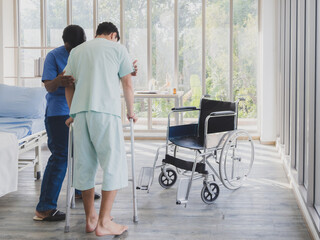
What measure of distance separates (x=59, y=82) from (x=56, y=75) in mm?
289

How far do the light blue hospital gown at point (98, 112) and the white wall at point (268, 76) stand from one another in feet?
13.2

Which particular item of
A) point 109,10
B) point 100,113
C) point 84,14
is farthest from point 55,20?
point 100,113

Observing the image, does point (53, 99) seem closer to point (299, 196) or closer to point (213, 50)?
point (299, 196)

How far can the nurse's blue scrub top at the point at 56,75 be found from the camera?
127 inches

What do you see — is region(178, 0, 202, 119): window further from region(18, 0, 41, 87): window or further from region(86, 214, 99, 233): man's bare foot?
region(86, 214, 99, 233): man's bare foot

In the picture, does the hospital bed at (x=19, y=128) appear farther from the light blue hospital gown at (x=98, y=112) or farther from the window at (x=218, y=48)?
the window at (x=218, y=48)

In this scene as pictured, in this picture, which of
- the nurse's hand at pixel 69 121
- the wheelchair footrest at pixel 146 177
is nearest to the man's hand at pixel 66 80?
the nurse's hand at pixel 69 121

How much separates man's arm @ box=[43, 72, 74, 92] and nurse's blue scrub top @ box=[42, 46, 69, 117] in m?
0.10

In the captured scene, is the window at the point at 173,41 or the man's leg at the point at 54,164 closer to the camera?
the man's leg at the point at 54,164

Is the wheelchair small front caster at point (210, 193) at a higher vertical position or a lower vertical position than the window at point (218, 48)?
lower

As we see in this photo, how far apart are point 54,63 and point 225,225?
166 cm

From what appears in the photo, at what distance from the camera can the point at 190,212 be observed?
343 cm

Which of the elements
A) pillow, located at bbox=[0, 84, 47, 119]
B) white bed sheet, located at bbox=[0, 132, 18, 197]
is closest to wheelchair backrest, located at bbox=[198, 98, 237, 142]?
white bed sheet, located at bbox=[0, 132, 18, 197]

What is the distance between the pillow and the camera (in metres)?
4.82
